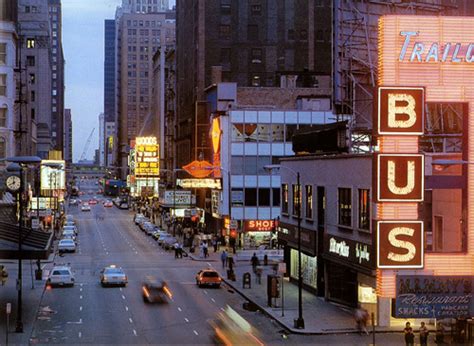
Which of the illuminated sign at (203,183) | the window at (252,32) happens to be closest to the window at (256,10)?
the window at (252,32)

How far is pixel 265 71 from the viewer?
378 ft

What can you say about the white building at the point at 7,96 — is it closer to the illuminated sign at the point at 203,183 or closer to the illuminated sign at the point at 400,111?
the illuminated sign at the point at 203,183

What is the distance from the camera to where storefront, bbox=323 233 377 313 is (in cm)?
4362

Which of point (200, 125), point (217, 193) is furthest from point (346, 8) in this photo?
point (200, 125)

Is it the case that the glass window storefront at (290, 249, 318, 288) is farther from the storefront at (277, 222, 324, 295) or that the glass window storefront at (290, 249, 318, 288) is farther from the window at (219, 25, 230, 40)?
the window at (219, 25, 230, 40)

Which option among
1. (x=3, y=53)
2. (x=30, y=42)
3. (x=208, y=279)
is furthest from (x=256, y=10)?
(x=30, y=42)

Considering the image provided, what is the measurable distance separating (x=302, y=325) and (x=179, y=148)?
95932 millimetres

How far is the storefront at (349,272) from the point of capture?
4362cm

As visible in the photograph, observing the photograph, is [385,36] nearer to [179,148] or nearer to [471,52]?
[471,52]

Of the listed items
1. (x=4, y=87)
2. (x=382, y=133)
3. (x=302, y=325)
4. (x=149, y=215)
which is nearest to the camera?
(x=382, y=133)

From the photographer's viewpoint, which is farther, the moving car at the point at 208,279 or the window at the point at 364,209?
the moving car at the point at 208,279

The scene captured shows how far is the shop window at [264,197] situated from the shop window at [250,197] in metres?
0.50

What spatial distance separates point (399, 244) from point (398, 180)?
2660 millimetres

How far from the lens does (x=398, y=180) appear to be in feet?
123
